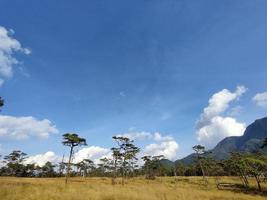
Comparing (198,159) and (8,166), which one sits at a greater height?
(8,166)

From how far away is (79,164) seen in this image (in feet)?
310

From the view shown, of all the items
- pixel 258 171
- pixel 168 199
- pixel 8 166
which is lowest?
pixel 168 199

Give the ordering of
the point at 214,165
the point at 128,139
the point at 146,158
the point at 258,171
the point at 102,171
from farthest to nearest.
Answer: the point at 102,171
the point at 146,158
the point at 214,165
the point at 128,139
the point at 258,171

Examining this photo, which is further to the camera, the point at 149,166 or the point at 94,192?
the point at 149,166

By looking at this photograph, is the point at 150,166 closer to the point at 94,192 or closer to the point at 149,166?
the point at 149,166

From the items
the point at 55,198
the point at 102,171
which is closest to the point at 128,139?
the point at 55,198

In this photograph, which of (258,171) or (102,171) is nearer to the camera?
(258,171)

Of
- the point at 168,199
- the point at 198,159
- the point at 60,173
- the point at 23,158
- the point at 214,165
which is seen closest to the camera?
the point at 168,199

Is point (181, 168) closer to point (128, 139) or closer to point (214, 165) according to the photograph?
point (214, 165)

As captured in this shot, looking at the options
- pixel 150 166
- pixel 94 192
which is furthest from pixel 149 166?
pixel 94 192

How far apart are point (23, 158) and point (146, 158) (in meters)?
49.4

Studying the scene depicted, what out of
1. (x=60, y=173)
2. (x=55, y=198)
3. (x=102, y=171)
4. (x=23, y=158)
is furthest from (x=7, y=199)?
(x=102, y=171)

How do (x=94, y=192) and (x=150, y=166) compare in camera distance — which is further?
(x=150, y=166)

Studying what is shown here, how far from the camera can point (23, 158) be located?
8319 centimetres
